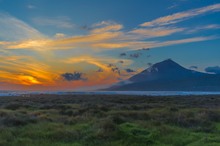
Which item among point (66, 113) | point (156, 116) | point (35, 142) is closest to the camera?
point (35, 142)

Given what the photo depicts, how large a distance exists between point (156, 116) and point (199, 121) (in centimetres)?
470

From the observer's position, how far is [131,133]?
1995 cm

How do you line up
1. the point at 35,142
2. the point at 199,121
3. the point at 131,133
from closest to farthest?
the point at 35,142 → the point at 131,133 → the point at 199,121

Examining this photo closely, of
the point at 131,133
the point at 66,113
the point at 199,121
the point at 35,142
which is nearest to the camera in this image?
the point at 35,142

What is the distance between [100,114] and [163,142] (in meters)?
12.8

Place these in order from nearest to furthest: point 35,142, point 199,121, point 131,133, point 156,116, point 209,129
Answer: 1. point 35,142
2. point 131,133
3. point 209,129
4. point 199,121
5. point 156,116

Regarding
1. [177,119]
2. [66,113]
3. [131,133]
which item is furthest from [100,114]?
[131,133]

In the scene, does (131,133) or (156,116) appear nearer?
(131,133)

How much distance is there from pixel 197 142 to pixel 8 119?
14.3 metres

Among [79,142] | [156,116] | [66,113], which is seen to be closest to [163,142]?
[79,142]

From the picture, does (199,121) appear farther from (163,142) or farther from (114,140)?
(114,140)

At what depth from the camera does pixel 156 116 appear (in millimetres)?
30719

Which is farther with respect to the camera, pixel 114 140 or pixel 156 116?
pixel 156 116

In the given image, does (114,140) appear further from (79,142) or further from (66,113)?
(66,113)
